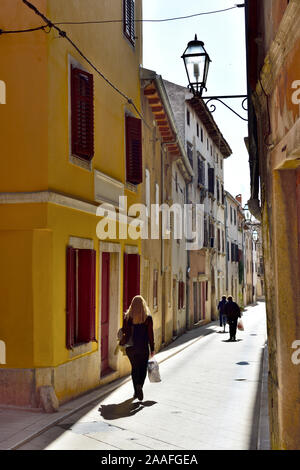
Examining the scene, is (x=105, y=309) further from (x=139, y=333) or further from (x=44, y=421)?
(x=44, y=421)

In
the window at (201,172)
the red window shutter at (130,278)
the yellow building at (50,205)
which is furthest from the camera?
the window at (201,172)

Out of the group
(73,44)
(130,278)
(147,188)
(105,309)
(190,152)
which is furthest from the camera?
(190,152)

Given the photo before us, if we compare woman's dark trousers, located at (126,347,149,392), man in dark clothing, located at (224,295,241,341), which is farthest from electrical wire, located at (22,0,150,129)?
man in dark clothing, located at (224,295,241,341)

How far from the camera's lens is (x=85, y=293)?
11.7 metres

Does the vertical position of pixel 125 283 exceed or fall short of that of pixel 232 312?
it exceeds it

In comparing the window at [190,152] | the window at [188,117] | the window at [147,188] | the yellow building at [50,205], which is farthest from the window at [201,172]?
the yellow building at [50,205]

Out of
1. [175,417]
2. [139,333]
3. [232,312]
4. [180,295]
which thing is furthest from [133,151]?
[180,295]

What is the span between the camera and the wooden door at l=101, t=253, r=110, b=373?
13398mm

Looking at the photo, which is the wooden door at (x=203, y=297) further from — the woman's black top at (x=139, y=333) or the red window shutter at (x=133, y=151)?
the woman's black top at (x=139, y=333)

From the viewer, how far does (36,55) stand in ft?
32.7

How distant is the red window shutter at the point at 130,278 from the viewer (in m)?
14.7

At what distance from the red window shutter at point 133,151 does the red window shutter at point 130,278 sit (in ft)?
6.37

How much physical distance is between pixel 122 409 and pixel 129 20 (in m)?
10.1
